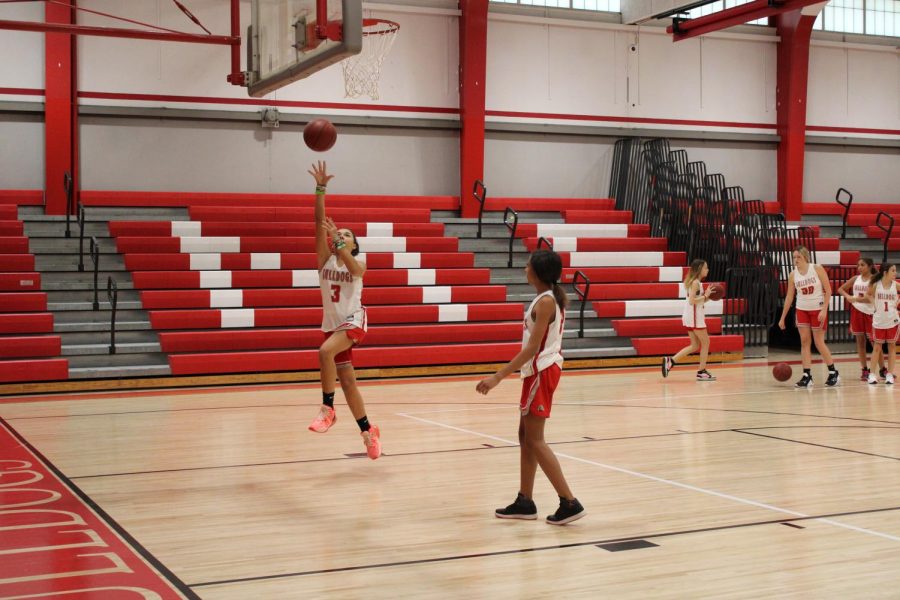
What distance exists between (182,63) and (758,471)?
1095cm

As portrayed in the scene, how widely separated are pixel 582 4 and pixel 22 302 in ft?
33.4

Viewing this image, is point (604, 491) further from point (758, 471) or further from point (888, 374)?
point (888, 374)

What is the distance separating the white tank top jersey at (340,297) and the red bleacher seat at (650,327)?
7.53 m

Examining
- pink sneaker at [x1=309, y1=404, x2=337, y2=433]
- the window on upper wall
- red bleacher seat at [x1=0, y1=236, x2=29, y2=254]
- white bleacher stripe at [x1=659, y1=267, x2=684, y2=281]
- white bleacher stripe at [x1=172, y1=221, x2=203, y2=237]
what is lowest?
pink sneaker at [x1=309, y1=404, x2=337, y2=433]

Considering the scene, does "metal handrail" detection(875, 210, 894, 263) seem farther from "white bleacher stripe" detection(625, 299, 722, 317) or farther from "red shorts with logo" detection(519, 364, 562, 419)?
"red shorts with logo" detection(519, 364, 562, 419)

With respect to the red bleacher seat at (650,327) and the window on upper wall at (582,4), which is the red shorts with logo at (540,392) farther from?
the window on upper wall at (582,4)

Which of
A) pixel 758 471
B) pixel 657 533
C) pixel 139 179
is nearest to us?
pixel 657 533

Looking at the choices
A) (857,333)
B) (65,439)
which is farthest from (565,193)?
(65,439)

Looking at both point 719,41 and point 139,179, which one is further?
point 719,41

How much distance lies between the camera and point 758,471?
598 cm

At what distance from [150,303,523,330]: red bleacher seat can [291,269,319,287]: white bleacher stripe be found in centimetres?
55

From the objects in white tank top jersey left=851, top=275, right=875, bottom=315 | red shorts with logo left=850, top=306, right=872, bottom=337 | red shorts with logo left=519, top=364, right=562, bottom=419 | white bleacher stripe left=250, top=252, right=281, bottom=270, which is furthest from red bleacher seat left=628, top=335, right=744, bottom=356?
red shorts with logo left=519, top=364, right=562, bottom=419

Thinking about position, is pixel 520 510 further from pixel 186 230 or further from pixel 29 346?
pixel 186 230

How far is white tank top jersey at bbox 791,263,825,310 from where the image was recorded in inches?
398
